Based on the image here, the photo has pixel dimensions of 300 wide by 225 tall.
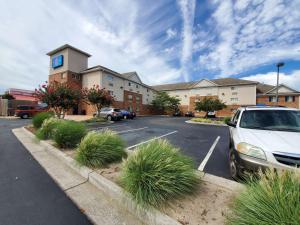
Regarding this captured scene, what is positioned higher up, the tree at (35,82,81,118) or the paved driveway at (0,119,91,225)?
the tree at (35,82,81,118)

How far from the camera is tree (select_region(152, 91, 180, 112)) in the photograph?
136 ft

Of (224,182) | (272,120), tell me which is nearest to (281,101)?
(272,120)

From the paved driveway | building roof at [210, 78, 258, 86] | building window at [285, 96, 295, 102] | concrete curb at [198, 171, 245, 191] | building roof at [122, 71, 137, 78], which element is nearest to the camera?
the paved driveway

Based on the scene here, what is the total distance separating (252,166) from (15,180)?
212 inches

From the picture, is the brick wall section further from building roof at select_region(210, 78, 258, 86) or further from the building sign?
the building sign

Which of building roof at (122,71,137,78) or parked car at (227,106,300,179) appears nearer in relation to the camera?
parked car at (227,106,300,179)

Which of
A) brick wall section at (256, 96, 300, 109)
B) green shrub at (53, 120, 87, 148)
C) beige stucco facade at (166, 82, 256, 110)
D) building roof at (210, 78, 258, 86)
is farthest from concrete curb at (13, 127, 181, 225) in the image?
building roof at (210, 78, 258, 86)

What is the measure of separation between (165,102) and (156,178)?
3946 centimetres

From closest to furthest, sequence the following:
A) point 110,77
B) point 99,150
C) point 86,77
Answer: point 99,150 → point 86,77 → point 110,77

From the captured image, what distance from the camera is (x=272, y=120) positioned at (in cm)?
386

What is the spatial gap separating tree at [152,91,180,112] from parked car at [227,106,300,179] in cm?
3729

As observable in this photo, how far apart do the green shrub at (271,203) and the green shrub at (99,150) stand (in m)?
3.26

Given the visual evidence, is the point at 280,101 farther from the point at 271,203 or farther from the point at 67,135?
the point at 67,135

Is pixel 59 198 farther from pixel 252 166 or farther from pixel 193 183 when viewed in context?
pixel 252 166
